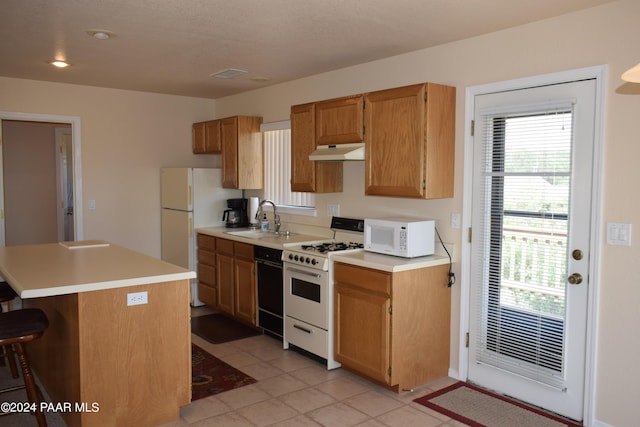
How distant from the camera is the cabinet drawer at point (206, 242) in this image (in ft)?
17.5

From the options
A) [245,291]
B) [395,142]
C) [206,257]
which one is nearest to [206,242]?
[206,257]

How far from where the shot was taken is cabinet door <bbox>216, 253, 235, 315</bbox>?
16.6 feet

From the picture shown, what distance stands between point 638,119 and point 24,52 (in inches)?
169

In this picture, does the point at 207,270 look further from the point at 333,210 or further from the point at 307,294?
the point at 307,294

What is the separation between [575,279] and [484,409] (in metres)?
0.99

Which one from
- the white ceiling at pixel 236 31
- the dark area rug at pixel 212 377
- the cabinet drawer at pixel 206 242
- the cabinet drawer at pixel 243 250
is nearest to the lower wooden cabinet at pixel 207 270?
the cabinet drawer at pixel 206 242

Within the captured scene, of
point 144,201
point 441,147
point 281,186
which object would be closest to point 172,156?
point 144,201

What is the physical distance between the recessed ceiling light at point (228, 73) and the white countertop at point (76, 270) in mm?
1891

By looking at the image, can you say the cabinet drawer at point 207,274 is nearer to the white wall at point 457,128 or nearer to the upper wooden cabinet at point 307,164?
the white wall at point 457,128

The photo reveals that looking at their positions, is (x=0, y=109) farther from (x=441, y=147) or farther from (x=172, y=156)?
(x=441, y=147)

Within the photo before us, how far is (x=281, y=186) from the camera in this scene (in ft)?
18.0

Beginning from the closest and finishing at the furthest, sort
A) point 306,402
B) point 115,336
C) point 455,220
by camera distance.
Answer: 1. point 115,336
2. point 306,402
3. point 455,220

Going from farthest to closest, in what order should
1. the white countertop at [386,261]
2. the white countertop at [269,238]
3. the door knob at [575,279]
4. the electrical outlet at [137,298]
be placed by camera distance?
the white countertop at [269,238], the white countertop at [386,261], the door knob at [575,279], the electrical outlet at [137,298]

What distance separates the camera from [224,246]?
5.16 meters
